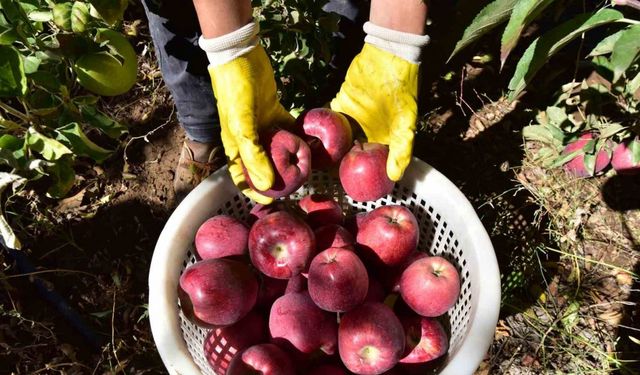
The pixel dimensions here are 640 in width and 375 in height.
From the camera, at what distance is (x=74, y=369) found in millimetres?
1834

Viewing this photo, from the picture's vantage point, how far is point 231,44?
1534mm

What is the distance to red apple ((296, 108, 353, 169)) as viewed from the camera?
5.34 feet

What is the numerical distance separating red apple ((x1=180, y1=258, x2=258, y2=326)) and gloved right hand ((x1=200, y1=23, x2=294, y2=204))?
253 mm

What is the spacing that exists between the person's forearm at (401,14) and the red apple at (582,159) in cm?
90

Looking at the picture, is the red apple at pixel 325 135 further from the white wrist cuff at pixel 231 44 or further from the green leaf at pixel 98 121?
the green leaf at pixel 98 121

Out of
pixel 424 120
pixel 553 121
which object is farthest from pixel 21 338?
pixel 553 121

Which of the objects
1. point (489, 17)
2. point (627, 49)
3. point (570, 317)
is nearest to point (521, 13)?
point (489, 17)

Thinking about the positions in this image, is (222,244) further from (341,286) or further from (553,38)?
(553,38)

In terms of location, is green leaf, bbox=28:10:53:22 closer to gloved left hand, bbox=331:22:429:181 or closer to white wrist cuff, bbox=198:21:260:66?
white wrist cuff, bbox=198:21:260:66

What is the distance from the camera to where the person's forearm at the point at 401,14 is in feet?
5.01

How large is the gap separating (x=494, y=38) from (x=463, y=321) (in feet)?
5.49

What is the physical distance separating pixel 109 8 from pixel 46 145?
1.17ft

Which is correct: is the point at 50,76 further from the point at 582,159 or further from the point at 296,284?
the point at 582,159

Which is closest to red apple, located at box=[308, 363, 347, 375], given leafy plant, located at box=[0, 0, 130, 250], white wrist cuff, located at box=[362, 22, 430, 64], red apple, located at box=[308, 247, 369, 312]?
red apple, located at box=[308, 247, 369, 312]
